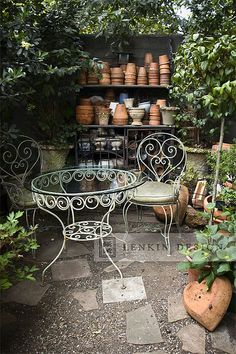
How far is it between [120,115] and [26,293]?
1947 mm

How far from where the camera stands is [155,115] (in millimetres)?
3215

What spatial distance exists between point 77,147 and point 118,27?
4.08ft

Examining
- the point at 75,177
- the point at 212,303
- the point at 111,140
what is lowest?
the point at 212,303

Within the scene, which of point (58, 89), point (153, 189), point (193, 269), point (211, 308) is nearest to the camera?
point (211, 308)

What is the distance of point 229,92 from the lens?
62.2 inches

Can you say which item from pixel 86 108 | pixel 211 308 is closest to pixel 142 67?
pixel 86 108

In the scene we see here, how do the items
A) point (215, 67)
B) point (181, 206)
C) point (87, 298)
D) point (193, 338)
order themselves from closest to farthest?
point (193, 338)
point (215, 67)
point (87, 298)
point (181, 206)

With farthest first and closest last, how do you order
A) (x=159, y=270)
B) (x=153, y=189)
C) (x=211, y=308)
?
(x=153, y=189), (x=159, y=270), (x=211, y=308)

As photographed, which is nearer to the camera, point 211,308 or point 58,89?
point 211,308

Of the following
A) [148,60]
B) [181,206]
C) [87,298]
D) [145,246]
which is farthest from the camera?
[148,60]

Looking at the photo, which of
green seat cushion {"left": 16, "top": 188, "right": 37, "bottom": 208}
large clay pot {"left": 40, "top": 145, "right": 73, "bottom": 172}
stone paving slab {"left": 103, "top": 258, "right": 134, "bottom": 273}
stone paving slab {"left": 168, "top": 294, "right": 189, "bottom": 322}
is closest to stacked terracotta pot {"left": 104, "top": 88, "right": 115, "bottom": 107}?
large clay pot {"left": 40, "top": 145, "right": 73, "bottom": 172}

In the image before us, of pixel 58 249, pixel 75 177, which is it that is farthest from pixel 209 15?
pixel 58 249

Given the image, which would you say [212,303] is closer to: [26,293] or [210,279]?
[210,279]

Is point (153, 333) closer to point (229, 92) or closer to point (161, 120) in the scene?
point (229, 92)
